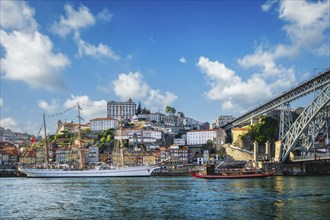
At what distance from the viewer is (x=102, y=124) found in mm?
132125

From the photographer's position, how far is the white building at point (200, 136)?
11311 cm

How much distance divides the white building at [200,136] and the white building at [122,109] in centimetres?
3975

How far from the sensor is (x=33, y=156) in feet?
324

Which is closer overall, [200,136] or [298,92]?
[298,92]

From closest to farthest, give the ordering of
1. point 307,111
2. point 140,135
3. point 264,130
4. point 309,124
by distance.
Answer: point 307,111
point 309,124
point 264,130
point 140,135

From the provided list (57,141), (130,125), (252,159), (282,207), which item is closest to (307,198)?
(282,207)

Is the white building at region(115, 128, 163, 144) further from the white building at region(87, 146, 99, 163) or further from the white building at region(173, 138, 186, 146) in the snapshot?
the white building at region(87, 146, 99, 163)

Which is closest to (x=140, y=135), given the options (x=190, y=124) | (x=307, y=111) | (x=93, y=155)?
(x=93, y=155)

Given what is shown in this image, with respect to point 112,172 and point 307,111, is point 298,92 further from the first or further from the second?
point 112,172

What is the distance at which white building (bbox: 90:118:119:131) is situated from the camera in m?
131

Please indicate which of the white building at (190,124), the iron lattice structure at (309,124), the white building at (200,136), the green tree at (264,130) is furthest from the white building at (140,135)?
the iron lattice structure at (309,124)

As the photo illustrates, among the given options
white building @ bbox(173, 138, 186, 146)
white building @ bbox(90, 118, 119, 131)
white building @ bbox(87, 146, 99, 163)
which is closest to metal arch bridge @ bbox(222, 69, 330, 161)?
white building @ bbox(87, 146, 99, 163)

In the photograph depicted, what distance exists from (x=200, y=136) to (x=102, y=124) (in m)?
35.3

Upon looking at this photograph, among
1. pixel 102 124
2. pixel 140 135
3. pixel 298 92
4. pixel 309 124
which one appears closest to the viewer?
pixel 309 124
